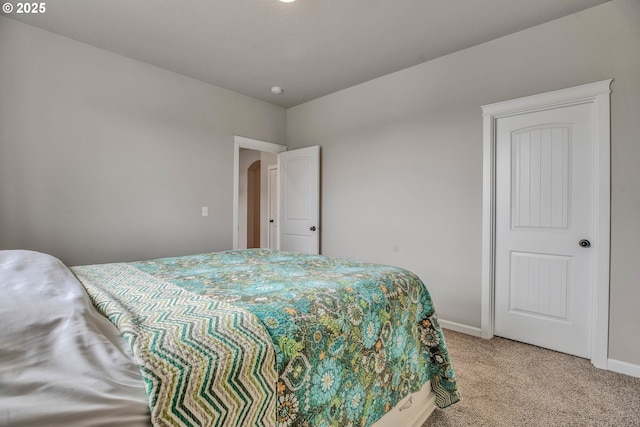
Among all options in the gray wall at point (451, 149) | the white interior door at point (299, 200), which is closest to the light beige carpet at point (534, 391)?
the gray wall at point (451, 149)

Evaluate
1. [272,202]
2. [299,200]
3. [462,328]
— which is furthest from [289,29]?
[272,202]

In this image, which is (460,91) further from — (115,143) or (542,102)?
(115,143)

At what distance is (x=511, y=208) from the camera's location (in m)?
2.67

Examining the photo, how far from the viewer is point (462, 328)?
2.87 metres

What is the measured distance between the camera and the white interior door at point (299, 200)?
158 inches

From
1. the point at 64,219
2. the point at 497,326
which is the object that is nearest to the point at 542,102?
the point at 497,326

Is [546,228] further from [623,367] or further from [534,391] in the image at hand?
[534,391]

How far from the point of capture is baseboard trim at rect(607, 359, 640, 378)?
2.09 metres

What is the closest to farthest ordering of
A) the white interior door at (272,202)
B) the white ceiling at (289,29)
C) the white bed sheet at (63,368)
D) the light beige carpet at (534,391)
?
1. the white bed sheet at (63,368)
2. the light beige carpet at (534,391)
3. the white ceiling at (289,29)
4. the white interior door at (272,202)

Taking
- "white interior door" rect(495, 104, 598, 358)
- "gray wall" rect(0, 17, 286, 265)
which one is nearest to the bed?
"gray wall" rect(0, 17, 286, 265)

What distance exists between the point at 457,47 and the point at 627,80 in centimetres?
127

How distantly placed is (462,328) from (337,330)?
7.45ft

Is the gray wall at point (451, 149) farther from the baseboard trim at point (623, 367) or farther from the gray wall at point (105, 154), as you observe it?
the gray wall at point (105, 154)

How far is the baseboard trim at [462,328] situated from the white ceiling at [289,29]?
103 inches
